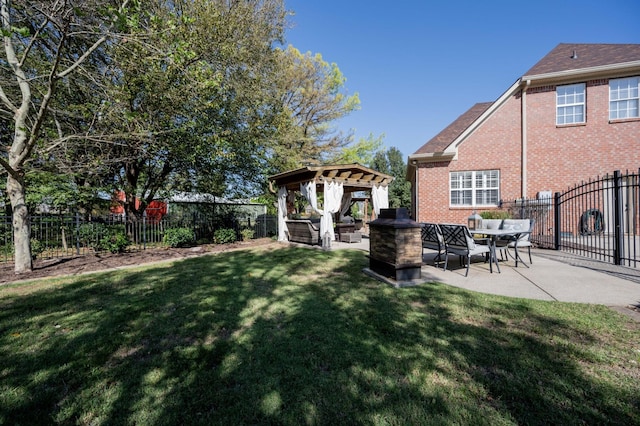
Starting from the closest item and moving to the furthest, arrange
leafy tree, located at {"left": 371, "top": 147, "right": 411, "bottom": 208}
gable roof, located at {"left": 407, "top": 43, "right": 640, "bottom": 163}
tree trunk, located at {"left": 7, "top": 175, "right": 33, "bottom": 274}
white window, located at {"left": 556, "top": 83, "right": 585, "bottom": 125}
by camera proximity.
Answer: tree trunk, located at {"left": 7, "top": 175, "right": 33, "bottom": 274}, gable roof, located at {"left": 407, "top": 43, "right": 640, "bottom": 163}, white window, located at {"left": 556, "top": 83, "right": 585, "bottom": 125}, leafy tree, located at {"left": 371, "top": 147, "right": 411, "bottom": 208}

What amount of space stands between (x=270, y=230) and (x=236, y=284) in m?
11.2

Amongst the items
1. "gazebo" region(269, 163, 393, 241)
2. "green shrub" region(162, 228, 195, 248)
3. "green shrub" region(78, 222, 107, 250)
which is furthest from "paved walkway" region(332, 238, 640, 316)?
"green shrub" region(78, 222, 107, 250)

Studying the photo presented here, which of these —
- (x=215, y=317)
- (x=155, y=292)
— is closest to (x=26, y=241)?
(x=155, y=292)

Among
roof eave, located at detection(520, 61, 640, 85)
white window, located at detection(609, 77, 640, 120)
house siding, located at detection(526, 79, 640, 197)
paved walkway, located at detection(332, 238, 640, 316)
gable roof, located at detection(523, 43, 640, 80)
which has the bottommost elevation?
paved walkway, located at detection(332, 238, 640, 316)

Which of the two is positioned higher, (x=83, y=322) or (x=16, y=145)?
(x=16, y=145)

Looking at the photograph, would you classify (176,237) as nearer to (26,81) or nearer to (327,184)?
(26,81)

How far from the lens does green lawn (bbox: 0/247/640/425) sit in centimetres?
193

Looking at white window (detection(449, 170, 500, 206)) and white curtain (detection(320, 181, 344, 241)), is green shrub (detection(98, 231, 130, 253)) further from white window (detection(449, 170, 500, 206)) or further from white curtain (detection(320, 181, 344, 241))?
white window (detection(449, 170, 500, 206))

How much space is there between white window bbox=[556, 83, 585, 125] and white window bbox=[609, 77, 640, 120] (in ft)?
3.15

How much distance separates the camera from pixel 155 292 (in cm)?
477

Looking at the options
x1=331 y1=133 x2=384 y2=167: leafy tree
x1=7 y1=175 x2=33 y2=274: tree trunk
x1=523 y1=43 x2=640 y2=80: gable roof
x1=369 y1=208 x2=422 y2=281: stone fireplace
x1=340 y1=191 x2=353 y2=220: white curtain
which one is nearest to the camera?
x1=369 y1=208 x2=422 y2=281: stone fireplace

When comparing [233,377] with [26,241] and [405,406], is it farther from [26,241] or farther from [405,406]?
[26,241]

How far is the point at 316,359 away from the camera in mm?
2562

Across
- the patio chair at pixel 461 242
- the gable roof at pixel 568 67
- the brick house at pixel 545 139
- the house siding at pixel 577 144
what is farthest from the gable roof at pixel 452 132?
the patio chair at pixel 461 242
